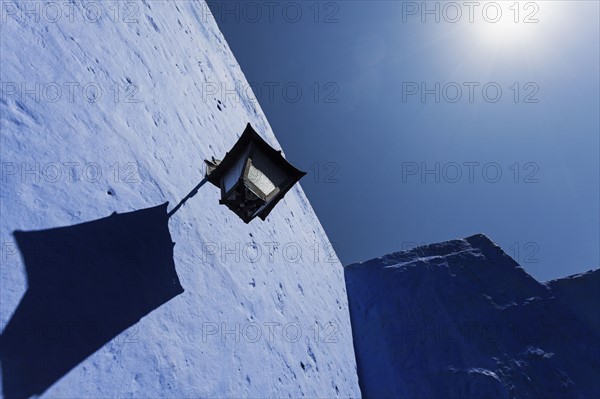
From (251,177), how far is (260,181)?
9 cm

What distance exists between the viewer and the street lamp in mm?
2713

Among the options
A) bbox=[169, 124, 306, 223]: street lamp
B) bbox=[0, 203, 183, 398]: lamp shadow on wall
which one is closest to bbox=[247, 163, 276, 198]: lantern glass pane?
bbox=[169, 124, 306, 223]: street lamp

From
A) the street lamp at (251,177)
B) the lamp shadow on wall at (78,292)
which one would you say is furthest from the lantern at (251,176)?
the lamp shadow on wall at (78,292)

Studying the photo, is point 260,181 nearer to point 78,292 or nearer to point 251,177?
point 251,177

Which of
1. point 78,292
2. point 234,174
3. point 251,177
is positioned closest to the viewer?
point 78,292

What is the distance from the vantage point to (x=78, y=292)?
1927mm

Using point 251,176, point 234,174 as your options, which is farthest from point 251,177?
point 234,174

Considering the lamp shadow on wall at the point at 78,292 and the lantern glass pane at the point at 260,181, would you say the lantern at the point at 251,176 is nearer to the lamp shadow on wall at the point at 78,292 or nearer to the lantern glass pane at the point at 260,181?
the lantern glass pane at the point at 260,181

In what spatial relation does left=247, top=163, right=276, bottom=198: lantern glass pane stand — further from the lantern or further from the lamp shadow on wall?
the lamp shadow on wall

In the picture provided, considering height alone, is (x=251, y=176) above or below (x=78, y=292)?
above

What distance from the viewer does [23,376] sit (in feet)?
5.08

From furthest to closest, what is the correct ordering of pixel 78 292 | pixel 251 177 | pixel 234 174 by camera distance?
pixel 234 174 → pixel 251 177 → pixel 78 292

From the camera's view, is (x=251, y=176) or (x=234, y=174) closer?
(x=251, y=176)

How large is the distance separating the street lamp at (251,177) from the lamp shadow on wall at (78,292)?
55 cm
